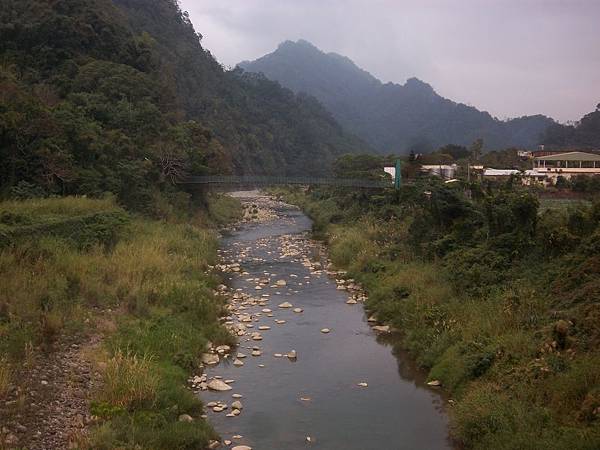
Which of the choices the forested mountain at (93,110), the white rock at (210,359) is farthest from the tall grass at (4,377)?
the forested mountain at (93,110)

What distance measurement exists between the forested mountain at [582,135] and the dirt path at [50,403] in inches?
2946

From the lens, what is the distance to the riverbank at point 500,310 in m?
9.79


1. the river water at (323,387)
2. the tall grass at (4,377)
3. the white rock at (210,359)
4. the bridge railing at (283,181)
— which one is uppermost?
the bridge railing at (283,181)

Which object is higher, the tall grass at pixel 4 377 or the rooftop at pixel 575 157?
the rooftop at pixel 575 157

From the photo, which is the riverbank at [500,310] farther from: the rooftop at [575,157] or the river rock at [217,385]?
the rooftop at [575,157]

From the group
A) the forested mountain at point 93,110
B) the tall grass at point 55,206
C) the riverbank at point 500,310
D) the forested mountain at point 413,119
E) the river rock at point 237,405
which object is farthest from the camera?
the forested mountain at point 413,119

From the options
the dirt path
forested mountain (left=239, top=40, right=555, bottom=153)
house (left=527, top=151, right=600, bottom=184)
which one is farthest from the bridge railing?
forested mountain (left=239, top=40, right=555, bottom=153)

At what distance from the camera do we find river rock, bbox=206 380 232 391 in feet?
42.4

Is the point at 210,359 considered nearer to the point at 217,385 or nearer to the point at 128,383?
the point at 217,385

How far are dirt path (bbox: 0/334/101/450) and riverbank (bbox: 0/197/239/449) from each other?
0.02 m

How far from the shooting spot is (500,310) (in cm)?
1438

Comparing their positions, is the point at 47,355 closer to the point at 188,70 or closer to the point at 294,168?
the point at 188,70

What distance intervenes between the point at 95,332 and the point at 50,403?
12.5 feet

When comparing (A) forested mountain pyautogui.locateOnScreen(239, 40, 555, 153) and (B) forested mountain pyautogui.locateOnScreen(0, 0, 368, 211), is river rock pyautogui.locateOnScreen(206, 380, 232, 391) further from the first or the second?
(A) forested mountain pyautogui.locateOnScreen(239, 40, 555, 153)
